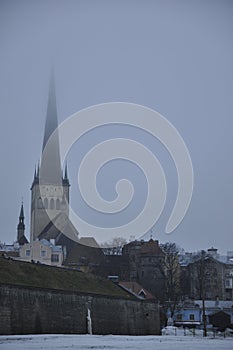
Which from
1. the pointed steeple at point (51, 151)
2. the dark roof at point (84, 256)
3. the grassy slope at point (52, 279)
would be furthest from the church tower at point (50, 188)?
the grassy slope at point (52, 279)

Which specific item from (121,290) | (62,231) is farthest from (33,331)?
(62,231)

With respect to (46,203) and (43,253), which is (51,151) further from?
(43,253)

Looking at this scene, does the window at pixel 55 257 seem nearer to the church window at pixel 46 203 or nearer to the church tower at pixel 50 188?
the church tower at pixel 50 188

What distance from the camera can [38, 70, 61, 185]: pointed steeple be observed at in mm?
111812

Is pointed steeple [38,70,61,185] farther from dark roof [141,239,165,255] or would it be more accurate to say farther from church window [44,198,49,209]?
dark roof [141,239,165,255]

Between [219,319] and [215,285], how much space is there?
2488cm

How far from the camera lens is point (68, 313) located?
41750 millimetres

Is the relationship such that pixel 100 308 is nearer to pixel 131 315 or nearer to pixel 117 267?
pixel 131 315

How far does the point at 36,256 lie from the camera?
81.8m

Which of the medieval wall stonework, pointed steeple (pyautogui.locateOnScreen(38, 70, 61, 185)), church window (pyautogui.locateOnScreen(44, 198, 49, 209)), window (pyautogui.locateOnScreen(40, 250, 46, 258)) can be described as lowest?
the medieval wall stonework

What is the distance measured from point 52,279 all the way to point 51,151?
2694 inches

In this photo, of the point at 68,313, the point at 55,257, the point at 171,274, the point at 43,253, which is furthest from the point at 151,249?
the point at 68,313

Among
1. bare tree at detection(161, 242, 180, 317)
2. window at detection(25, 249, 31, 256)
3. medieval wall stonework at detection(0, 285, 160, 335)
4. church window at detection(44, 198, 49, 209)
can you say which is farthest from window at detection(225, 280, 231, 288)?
medieval wall stonework at detection(0, 285, 160, 335)

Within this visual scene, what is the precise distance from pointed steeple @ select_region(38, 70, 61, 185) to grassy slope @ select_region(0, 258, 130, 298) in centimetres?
5979
